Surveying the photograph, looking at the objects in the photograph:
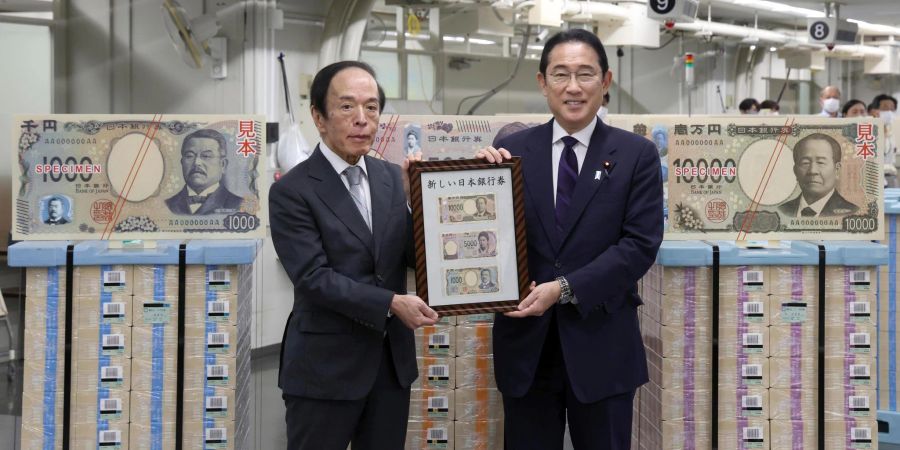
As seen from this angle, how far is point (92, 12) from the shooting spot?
6688 millimetres

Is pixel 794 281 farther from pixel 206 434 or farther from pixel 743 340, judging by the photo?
pixel 206 434

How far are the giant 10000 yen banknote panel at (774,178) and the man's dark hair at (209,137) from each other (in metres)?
1.46

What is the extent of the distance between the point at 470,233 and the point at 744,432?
1338 mm

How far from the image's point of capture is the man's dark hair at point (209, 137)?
11.1ft

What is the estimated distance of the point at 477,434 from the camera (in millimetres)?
3635

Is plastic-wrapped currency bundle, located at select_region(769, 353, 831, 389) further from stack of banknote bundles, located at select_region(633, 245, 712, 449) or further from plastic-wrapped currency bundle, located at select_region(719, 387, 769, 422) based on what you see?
stack of banknote bundles, located at select_region(633, 245, 712, 449)

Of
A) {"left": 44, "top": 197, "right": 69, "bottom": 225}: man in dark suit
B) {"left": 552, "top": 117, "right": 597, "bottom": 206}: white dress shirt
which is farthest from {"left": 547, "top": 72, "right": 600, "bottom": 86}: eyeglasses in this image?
{"left": 44, "top": 197, "right": 69, "bottom": 225}: man in dark suit

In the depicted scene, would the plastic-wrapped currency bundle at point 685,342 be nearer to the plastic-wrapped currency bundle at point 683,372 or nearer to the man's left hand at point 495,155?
the plastic-wrapped currency bundle at point 683,372

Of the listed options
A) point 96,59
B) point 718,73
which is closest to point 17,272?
point 96,59

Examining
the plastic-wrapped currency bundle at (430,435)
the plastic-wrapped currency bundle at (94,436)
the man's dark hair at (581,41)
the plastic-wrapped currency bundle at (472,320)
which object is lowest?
the plastic-wrapped currency bundle at (430,435)

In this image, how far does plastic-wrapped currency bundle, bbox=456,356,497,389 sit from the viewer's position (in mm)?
3617

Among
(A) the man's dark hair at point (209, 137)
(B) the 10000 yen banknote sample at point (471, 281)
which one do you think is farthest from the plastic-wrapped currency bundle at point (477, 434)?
(A) the man's dark hair at point (209, 137)

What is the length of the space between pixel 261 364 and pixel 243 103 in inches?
67.0

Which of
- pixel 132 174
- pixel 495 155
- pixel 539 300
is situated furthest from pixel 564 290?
pixel 132 174
